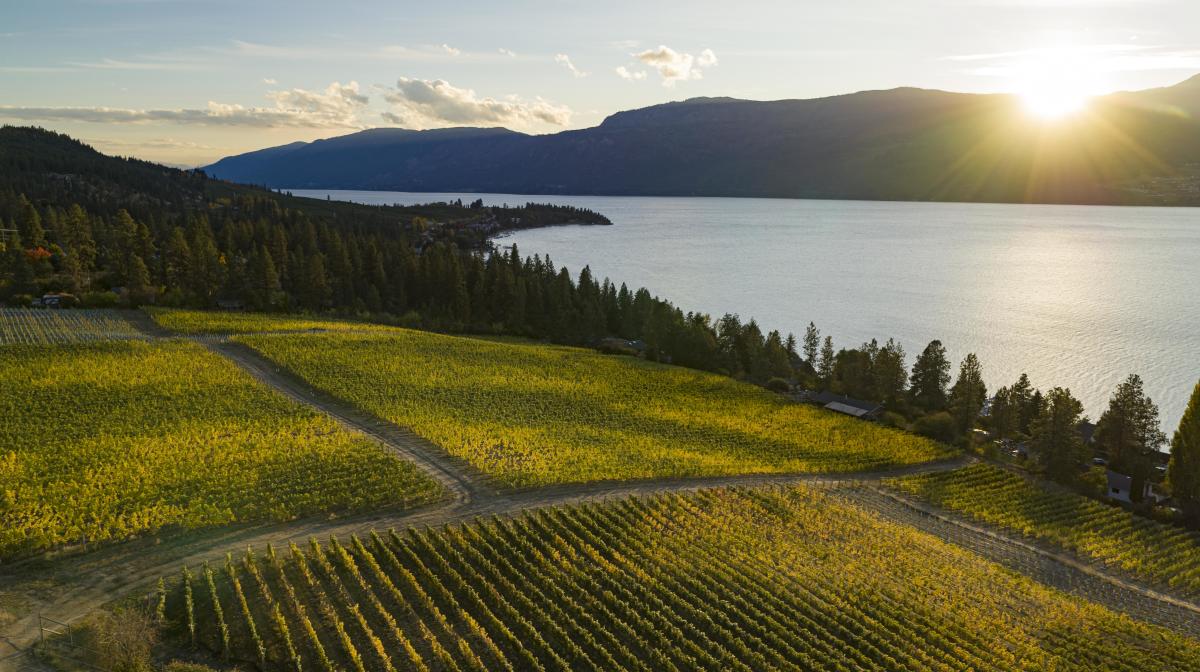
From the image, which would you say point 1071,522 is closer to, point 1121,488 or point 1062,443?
point 1062,443

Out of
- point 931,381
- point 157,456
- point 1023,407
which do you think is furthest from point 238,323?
point 1023,407

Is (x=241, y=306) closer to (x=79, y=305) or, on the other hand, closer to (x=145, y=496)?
(x=79, y=305)

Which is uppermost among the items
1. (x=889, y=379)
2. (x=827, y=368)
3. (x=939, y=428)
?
(x=889, y=379)

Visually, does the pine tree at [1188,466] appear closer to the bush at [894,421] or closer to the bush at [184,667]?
the bush at [894,421]

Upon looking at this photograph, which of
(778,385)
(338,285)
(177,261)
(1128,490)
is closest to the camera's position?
(1128,490)

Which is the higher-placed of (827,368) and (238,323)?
(238,323)

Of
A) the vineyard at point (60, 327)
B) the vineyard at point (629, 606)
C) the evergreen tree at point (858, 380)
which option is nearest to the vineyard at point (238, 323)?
the vineyard at point (60, 327)

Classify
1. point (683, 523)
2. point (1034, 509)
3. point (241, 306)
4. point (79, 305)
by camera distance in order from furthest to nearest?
point (241, 306), point (79, 305), point (1034, 509), point (683, 523)

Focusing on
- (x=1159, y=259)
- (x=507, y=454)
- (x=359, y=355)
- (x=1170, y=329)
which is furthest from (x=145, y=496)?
(x=1159, y=259)
